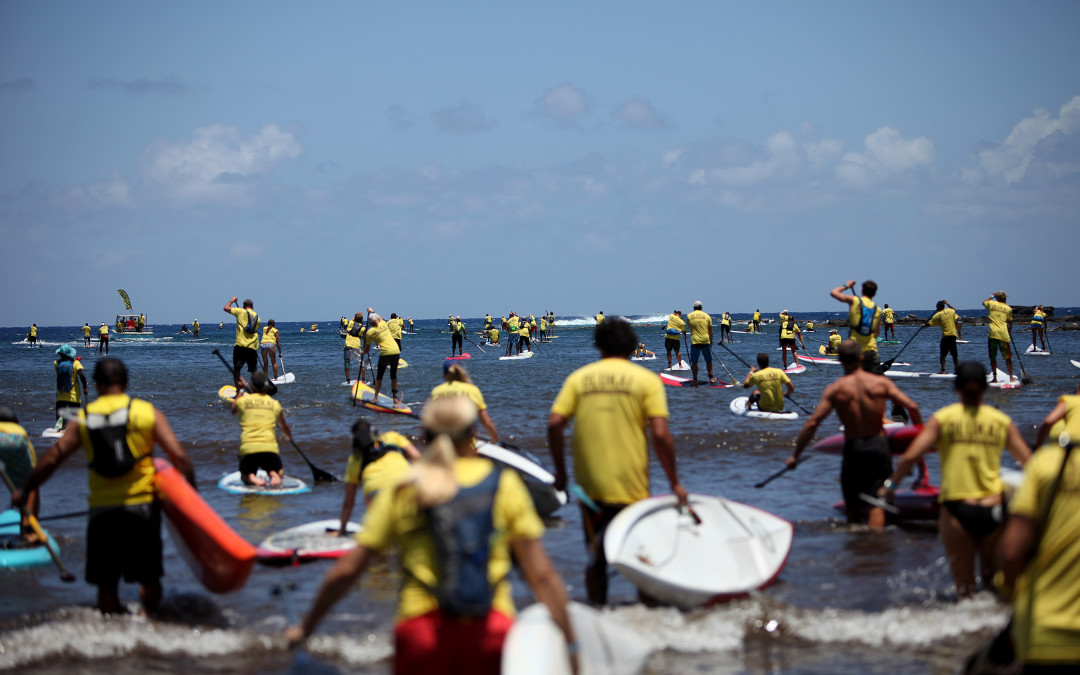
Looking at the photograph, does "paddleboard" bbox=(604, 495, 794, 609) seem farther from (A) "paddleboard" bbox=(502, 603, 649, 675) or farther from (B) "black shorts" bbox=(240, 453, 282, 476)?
(B) "black shorts" bbox=(240, 453, 282, 476)

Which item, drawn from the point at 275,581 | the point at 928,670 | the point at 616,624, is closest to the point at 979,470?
the point at 928,670

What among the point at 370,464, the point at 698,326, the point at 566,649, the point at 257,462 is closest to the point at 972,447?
the point at 566,649

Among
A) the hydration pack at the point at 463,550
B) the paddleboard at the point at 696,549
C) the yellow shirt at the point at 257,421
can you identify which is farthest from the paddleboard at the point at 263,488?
the hydration pack at the point at 463,550

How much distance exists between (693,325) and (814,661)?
15737mm

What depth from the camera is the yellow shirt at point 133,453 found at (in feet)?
16.2

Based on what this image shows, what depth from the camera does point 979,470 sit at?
4.81 metres

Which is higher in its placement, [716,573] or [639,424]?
[639,424]

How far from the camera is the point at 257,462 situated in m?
9.39

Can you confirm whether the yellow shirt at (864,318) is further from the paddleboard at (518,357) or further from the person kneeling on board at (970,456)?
the paddleboard at (518,357)

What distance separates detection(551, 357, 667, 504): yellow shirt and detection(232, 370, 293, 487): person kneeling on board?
4983 mm

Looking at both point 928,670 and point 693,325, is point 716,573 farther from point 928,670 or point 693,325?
point 693,325

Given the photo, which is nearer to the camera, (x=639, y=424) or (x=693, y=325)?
(x=639, y=424)

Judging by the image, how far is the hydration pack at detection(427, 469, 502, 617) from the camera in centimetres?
270

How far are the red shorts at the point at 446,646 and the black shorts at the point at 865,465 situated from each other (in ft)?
16.9
